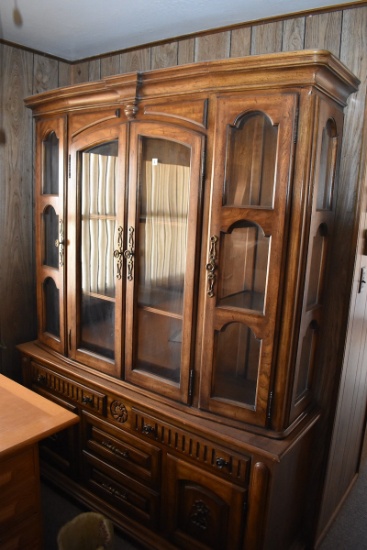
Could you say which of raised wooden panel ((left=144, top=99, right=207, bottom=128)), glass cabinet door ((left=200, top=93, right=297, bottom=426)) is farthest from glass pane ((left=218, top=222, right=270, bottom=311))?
A: raised wooden panel ((left=144, top=99, right=207, bottom=128))

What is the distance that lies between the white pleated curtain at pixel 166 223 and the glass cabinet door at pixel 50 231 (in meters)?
0.53

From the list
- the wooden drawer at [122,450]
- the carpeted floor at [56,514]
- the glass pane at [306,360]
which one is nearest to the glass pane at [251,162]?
the glass pane at [306,360]

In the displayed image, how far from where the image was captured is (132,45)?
2.19 metres

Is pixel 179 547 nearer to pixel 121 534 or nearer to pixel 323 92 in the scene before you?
pixel 121 534

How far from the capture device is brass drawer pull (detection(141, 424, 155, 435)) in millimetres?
1754

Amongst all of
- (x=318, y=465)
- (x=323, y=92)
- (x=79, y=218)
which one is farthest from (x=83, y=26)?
(x=318, y=465)

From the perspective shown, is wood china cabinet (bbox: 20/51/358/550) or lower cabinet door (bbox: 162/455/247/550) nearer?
wood china cabinet (bbox: 20/51/358/550)

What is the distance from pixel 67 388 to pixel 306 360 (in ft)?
3.85

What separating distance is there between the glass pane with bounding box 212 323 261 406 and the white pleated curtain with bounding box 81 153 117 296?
0.61 m

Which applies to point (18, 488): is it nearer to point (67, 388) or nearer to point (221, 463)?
point (67, 388)

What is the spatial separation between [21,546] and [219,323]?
112 centimetres

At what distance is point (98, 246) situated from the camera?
6.45 feet

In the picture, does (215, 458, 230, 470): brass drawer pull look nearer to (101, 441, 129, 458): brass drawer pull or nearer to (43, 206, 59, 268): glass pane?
(101, 441, 129, 458): brass drawer pull

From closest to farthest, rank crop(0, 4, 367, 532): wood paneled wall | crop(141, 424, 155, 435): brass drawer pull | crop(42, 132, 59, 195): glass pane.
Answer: crop(0, 4, 367, 532): wood paneled wall, crop(141, 424, 155, 435): brass drawer pull, crop(42, 132, 59, 195): glass pane
